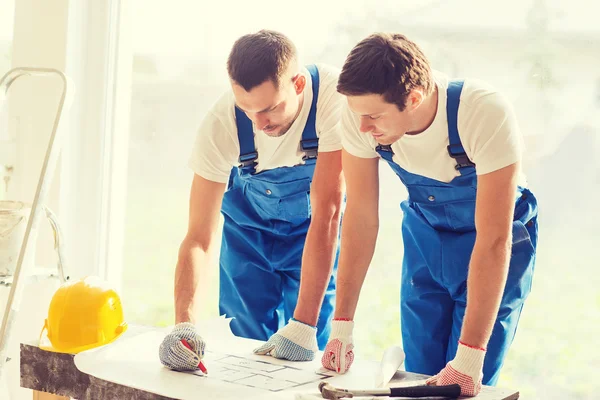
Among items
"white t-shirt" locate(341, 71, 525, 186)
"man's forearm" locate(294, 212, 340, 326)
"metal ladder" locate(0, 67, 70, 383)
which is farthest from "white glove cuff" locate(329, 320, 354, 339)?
"metal ladder" locate(0, 67, 70, 383)

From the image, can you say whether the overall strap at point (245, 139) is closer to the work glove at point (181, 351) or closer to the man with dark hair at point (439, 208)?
the man with dark hair at point (439, 208)

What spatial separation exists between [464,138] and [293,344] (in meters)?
0.67

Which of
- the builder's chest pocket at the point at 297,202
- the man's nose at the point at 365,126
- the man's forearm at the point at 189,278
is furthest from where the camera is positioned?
the builder's chest pocket at the point at 297,202

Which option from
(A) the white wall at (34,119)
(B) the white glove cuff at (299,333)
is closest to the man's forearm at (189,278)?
(B) the white glove cuff at (299,333)

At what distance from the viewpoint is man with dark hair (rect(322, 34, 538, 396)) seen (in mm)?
1630

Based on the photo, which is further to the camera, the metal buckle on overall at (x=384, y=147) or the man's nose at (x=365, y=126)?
the metal buckle on overall at (x=384, y=147)

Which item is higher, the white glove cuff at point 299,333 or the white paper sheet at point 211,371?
the white glove cuff at point 299,333

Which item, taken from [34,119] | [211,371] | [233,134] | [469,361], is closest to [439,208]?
[469,361]

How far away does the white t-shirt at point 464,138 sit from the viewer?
5.46 feet

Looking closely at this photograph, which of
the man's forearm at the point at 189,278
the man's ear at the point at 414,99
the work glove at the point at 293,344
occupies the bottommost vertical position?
the work glove at the point at 293,344

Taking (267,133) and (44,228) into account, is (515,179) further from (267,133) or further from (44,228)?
(44,228)

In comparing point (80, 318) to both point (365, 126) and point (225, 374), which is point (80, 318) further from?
point (365, 126)

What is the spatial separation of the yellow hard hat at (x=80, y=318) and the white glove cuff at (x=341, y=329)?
59 cm

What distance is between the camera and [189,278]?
1.98 m
